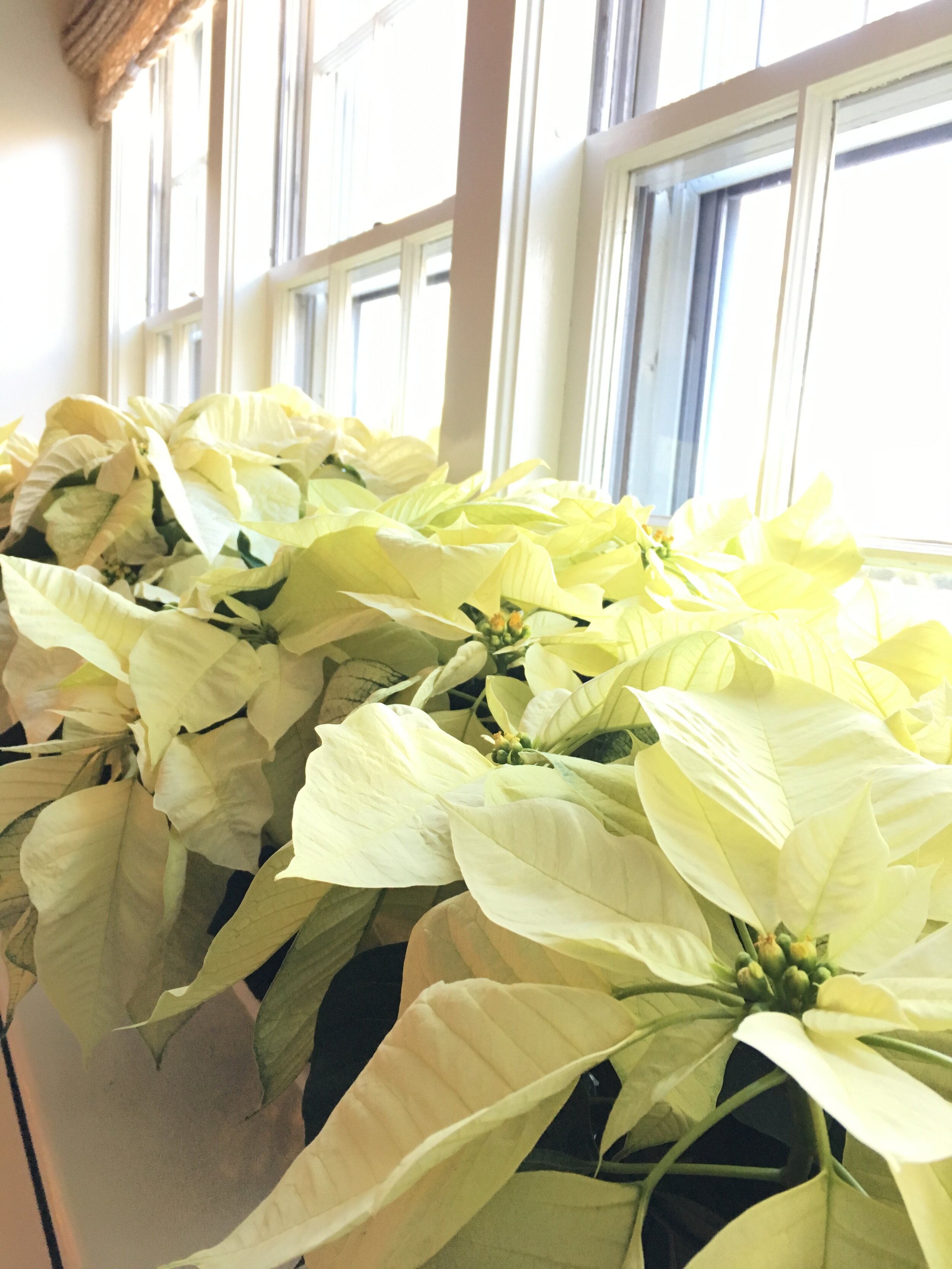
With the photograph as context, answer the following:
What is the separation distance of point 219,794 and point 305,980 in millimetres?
98

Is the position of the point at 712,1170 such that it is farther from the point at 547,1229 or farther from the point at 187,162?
the point at 187,162

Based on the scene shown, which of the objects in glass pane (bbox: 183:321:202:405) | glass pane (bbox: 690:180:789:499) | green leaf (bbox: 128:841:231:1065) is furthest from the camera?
glass pane (bbox: 183:321:202:405)

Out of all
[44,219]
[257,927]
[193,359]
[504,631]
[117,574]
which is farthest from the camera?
[44,219]

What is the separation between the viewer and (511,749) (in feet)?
0.90

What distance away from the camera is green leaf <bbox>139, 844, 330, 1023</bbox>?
25 centimetres

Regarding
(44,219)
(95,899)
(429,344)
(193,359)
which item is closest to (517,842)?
(95,899)

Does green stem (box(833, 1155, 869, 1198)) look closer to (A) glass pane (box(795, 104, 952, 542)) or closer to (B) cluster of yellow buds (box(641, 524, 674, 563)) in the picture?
(B) cluster of yellow buds (box(641, 524, 674, 563))

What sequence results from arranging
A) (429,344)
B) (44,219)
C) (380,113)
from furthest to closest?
(44,219) < (380,113) < (429,344)

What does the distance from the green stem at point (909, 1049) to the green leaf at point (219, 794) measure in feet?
0.74

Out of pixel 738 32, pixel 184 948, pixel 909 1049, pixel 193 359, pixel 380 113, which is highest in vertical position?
pixel 380 113

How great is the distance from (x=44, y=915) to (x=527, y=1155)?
21cm

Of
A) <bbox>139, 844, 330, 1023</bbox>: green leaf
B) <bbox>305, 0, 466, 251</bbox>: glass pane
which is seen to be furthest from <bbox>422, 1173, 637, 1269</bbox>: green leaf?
<bbox>305, 0, 466, 251</bbox>: glass pane

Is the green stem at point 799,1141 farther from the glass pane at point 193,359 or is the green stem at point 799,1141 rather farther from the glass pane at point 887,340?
the glass pane at point 193,359

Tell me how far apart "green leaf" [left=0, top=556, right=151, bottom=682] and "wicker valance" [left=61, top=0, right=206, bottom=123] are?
172cm
